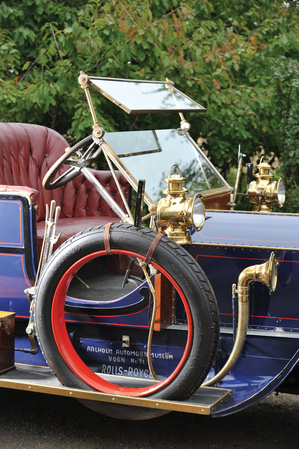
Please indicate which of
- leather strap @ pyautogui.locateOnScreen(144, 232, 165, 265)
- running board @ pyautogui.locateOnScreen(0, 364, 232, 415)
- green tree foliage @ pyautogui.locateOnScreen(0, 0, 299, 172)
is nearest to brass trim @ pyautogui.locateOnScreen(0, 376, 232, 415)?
running board @ pyautogui.locateOnScreen(0, 364, 232, 415)

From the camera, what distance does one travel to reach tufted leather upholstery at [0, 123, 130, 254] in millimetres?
3746

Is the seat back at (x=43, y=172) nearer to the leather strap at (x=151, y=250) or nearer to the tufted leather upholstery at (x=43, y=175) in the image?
the tufted leather upholstery at (x=43, y=175)

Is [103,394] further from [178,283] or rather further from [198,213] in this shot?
[198,213]

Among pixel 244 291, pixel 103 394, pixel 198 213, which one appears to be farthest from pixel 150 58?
pixel 103 394

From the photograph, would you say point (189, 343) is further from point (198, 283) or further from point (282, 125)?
point (282, 125)

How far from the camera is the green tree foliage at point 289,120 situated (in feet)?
18.6

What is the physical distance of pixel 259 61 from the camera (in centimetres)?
604

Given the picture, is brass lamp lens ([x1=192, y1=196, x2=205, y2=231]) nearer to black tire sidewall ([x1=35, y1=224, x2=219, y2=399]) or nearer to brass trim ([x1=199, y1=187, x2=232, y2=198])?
black tire sidewall ([x1=35, y1=224, x2=219, y2=399])

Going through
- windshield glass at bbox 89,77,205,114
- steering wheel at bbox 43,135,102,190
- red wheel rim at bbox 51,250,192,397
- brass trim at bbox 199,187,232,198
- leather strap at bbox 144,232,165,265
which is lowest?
red wheel rim at bbox 51,250,192,397

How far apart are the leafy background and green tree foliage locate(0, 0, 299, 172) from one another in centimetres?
1

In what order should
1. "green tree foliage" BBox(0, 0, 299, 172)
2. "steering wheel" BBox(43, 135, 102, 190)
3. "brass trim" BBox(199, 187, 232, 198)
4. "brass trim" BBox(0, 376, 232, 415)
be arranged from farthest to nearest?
"green tree foliage" BBox(0, 0, 299, 172) < "brass trim" BBox(199, 187, 232, 198) < "steering wheel" BBox(43, 135, 102, 190) < "brass trim" BBox(0, 376, 232, 415)

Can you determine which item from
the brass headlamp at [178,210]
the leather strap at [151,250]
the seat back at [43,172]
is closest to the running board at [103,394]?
the leather strap at [151,250]

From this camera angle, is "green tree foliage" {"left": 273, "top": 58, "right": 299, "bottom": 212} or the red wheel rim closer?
the red wheel rim

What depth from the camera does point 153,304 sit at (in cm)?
246
